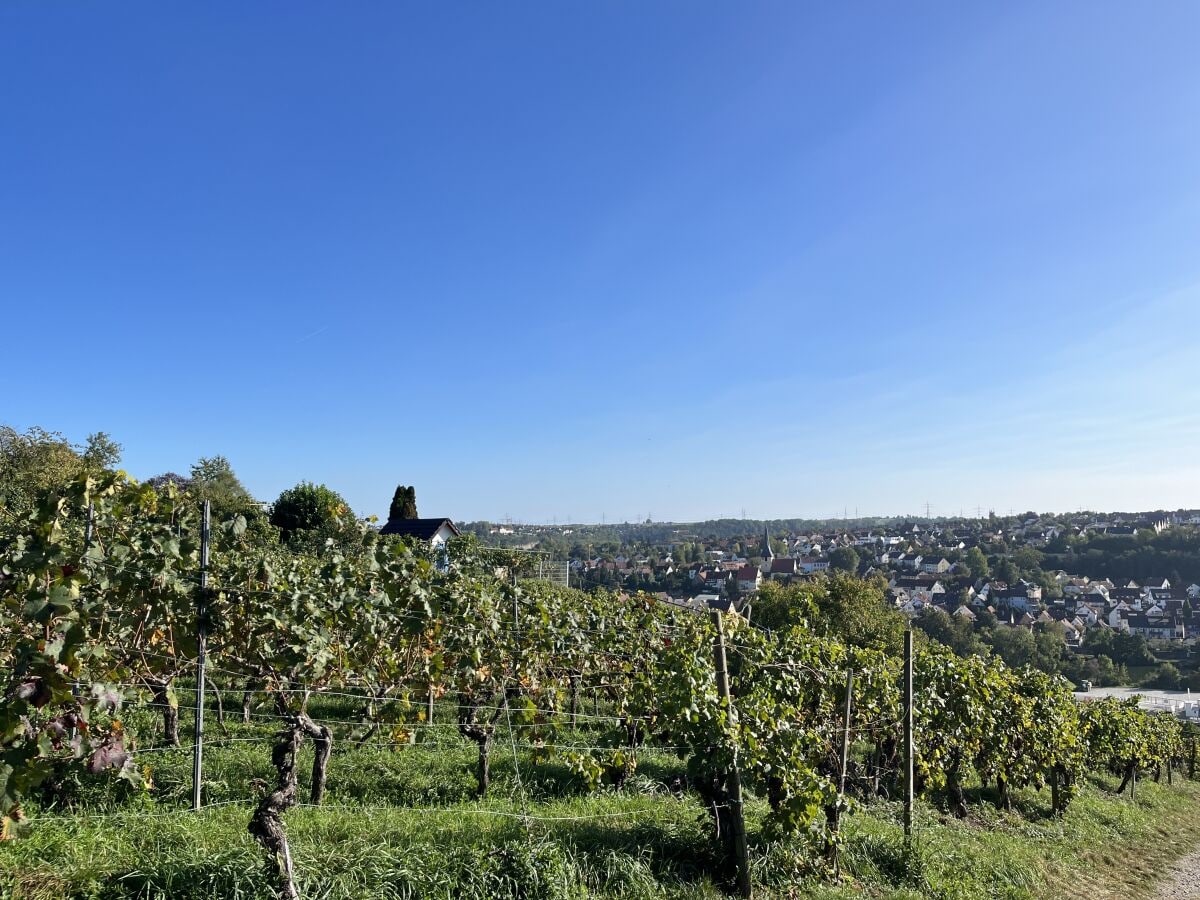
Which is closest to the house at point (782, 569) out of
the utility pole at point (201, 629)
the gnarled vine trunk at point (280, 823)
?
the utility pole at point (201, 629)

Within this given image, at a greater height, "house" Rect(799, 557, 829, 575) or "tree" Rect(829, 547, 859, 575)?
"tree" Rect(829, 547, 859, 575)

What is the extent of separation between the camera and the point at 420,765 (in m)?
6.36

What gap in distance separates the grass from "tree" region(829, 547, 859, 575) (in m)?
117

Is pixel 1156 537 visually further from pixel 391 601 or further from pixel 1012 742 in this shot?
pixel 391 601

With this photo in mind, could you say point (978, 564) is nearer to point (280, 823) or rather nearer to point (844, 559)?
point (844, 559)

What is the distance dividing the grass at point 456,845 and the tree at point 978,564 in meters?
110

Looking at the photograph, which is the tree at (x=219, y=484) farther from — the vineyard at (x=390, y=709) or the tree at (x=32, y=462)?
the vineyard at (x=390, y=709)

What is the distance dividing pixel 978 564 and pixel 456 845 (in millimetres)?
118910

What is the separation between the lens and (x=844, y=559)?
122625 mm

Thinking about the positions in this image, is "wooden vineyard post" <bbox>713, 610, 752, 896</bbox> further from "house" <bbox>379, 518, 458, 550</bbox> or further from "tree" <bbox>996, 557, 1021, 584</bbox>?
"tree" <bbox>996, 557, 1021, 584</bbox>

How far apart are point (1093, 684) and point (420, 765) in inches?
2583

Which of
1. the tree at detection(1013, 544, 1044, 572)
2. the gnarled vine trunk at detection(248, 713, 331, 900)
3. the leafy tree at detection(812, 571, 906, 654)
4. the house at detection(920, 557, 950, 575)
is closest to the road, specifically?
the gnarled vine trunk at detection(248, 713, 331, 900)

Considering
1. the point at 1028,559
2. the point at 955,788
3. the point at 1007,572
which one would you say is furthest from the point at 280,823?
the point at 1028,559

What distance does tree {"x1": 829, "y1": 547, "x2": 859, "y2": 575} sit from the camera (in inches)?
4661
